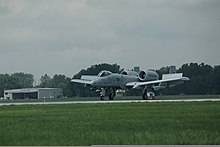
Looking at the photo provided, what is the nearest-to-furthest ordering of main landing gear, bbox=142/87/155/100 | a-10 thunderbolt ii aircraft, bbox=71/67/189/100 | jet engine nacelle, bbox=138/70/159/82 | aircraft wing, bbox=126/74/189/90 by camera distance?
main landing gear, bbox=142/87/155/100 < aircraft wing, bbox=126/74/189/90 < a-10 thunderbolt ii aircraft, bbox=71/67/189/100 < jet engine nacelle, bbox=138/70/159/82

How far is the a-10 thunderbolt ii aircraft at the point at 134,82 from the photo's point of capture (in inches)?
2810

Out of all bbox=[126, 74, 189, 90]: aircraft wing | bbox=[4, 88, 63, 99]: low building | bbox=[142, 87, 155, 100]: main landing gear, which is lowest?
bbox=[142, 87, 155, 100]: main landing gear

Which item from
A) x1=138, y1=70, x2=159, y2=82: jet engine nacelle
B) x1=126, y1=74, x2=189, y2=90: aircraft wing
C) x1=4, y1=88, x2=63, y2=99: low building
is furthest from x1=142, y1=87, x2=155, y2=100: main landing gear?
x1=4, y1=88, x2=63, y2=99: low building

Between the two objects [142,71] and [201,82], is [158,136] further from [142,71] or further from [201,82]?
[201,82]

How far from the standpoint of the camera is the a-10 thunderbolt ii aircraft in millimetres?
71375

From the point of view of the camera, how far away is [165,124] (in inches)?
867

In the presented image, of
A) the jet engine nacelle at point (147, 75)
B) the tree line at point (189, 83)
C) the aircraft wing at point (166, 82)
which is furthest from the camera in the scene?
the tree line at point (189, 83)

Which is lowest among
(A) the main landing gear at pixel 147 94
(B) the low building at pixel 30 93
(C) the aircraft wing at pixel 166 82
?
(A) the main landing gear at pixel 147 94

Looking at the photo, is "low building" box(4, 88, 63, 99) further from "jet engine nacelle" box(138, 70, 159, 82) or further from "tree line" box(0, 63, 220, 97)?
"jet engine nacelle" box(138, 70, 159, 82)

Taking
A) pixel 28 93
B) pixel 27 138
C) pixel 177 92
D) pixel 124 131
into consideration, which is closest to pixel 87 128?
pixel 124 131

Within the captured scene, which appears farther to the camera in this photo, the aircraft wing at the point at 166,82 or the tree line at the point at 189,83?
the tree line at the point at 189,83

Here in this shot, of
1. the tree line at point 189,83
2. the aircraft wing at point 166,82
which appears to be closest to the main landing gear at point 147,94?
the aircraft wing at point 166,82

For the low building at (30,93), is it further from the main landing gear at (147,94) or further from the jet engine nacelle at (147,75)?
the main landing gear at (147,94)

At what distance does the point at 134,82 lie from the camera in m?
75.2
